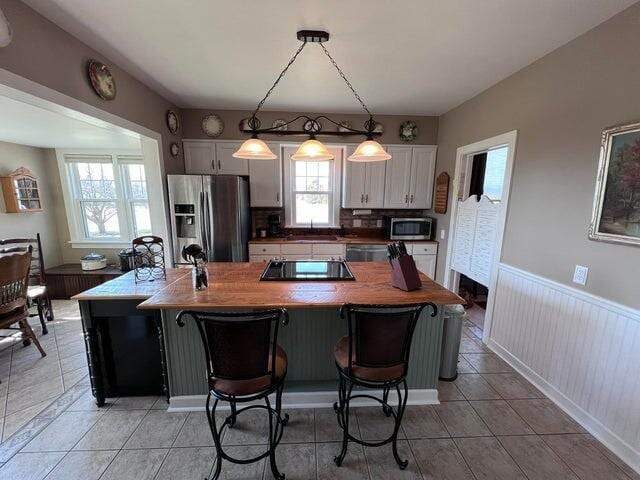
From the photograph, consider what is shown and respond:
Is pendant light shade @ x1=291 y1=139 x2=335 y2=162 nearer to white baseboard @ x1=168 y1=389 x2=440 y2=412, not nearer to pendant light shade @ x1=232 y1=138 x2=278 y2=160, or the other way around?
pendant light shade @ x1=232 y1=138 x2=278 y2=160

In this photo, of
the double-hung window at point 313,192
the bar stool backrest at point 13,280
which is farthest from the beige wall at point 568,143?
the bar stool backrest at point 13,280

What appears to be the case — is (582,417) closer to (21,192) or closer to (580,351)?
(580,351)

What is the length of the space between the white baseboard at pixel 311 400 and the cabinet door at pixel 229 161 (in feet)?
9.44

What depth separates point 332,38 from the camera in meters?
1.94

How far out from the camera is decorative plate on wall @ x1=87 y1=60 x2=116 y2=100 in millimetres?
2089

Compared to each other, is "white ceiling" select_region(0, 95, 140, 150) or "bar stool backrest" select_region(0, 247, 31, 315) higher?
"white ceiling" select_region(0, 95, 140, 150)

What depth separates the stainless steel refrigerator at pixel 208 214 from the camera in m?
3.23

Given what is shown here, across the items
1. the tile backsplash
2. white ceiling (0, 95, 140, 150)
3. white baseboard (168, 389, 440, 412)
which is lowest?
white baseboard (168, 389, 440, 412)

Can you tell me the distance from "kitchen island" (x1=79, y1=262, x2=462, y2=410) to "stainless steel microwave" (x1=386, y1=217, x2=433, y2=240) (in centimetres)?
188

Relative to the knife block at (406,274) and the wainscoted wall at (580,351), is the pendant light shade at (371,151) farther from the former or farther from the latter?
the wainscoted wall at (580,351)

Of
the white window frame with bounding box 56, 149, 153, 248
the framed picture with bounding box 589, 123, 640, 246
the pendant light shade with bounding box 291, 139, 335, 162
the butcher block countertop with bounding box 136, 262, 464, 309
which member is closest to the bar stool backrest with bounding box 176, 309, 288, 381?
the butcher block countertop with bounding box 136, 262, 464, 309

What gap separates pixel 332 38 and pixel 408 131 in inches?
90.1

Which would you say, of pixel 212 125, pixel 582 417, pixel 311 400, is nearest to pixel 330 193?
pixel 212 125

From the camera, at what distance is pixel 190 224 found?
333 cm
